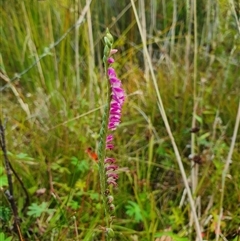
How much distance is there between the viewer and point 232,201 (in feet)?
4.85

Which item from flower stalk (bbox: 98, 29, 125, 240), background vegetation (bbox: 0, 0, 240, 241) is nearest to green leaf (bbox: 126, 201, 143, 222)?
background vegetation (bbox: 0, 0, 240, 241)

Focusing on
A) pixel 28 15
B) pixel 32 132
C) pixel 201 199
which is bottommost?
pixel 201 199

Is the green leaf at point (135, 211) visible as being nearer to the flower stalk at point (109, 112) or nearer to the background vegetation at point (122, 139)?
the background vegetation at point (122, 139)

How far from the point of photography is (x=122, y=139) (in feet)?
6.14

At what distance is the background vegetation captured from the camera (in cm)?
133

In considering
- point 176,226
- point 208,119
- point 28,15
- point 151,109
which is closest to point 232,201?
point 176,226

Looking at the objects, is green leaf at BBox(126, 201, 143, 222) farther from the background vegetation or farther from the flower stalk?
the flower stalk

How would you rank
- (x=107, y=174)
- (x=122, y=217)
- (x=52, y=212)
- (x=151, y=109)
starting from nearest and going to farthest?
(x=107, y=174)
(x=52, y=212)
(x=122, y=217)
(x=151, y=109)

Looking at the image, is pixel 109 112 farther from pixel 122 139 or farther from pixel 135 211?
pixel 122 139

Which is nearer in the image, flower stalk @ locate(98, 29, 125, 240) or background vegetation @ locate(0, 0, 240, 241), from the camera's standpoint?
flower stalk @ locate(98, 29, 125, 240)

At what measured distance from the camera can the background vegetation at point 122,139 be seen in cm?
133

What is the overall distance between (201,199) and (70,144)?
1.45ft

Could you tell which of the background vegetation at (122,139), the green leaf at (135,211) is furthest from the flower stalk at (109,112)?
the green leaf at (135,211)

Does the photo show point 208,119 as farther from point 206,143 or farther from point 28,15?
point 28,15
